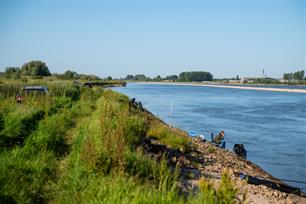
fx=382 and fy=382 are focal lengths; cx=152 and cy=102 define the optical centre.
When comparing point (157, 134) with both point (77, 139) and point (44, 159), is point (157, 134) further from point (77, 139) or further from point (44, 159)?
point (44, 159)

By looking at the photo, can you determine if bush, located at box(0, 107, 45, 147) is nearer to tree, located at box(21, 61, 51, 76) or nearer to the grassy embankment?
the grassy embankment

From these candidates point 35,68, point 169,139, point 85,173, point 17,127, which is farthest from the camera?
point 35,68

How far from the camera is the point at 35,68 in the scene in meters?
77.8

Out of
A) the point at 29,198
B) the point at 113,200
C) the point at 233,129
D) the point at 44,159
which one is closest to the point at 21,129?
the point at 44,159

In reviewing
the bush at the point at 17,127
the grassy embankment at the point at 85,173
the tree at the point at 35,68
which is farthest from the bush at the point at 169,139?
the tree at the point at 35,68

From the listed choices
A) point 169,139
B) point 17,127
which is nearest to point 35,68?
point 169,139

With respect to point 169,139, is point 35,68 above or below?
above

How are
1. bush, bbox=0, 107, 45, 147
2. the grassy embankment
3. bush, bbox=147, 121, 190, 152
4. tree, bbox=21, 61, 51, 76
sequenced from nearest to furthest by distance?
the grassy embankment < bush, bbox=0, 107, 45, 147 < bush, bbox=147, 121, 190, 152 < tree, bbox=21, 61, 51, 76

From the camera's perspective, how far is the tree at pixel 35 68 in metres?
77.1

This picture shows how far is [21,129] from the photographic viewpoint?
9.99 metres

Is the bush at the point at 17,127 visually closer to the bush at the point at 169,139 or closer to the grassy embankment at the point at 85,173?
the grassy embankment at the point at 85,173

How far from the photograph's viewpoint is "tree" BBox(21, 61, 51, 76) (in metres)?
77.1

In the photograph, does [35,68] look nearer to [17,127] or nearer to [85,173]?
[17,127]

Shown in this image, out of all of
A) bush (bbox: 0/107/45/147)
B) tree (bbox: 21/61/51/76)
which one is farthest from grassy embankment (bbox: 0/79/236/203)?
tree (bbox: 21/61/51/76)
